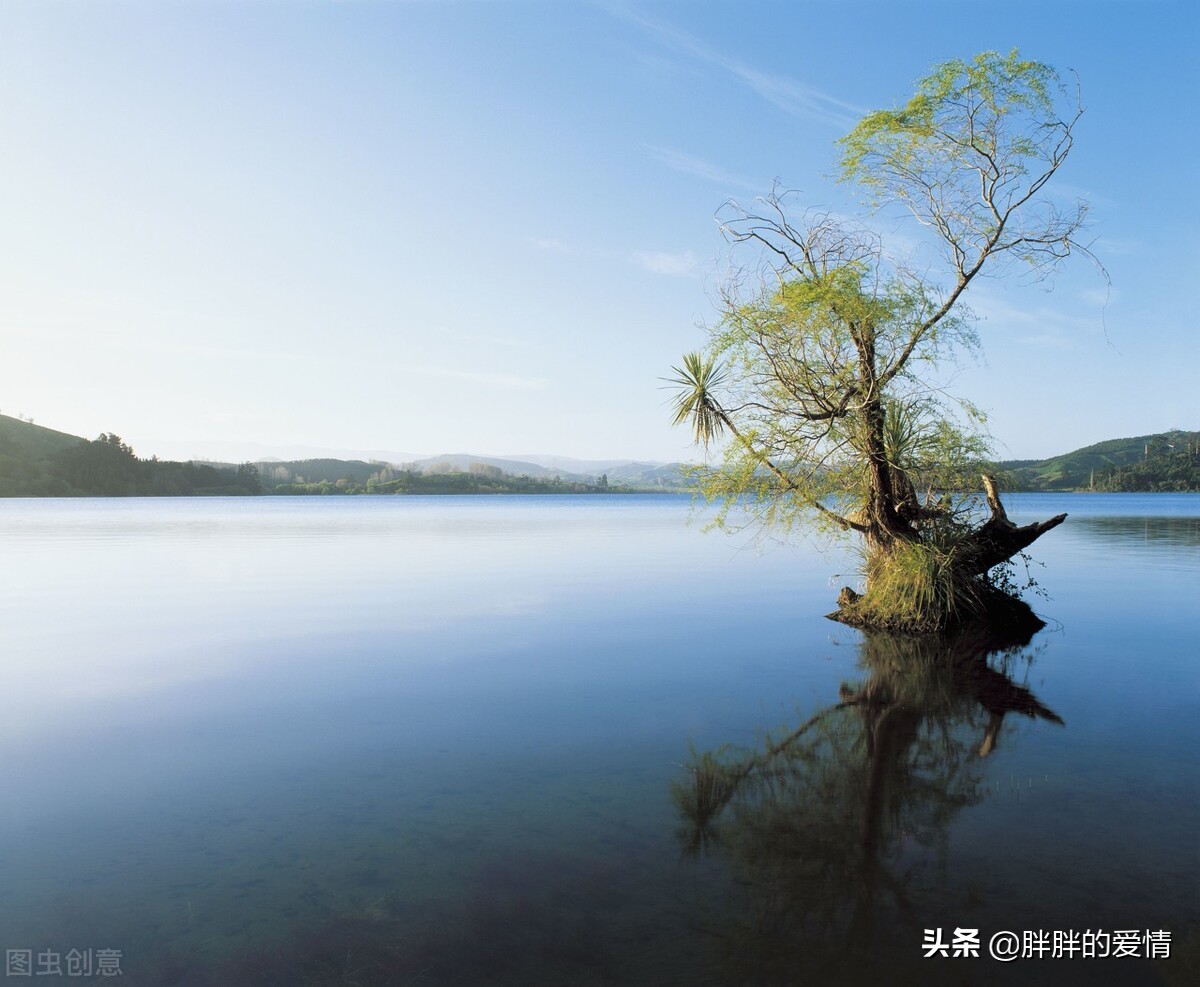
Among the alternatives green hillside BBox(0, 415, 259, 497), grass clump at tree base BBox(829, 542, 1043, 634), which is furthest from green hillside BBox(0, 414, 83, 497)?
grass clump at tree base BBox(829, 542, 1043, 634)

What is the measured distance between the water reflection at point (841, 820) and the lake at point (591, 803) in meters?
0.04

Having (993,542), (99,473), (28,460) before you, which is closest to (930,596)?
(993,542)

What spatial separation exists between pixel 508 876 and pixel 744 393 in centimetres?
1374

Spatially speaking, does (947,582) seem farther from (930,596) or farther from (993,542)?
(993,542)

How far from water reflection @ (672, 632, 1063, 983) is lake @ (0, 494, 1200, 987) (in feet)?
0.12

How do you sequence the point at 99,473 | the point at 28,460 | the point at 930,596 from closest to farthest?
the point at 930,596 < the point at 99,473 < the point at 28,460

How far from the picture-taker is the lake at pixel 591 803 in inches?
219

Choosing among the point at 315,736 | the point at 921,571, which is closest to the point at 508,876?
the point at 315,736

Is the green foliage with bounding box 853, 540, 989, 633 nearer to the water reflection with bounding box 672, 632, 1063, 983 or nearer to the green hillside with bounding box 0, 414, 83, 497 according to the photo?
the water reflection with bounding box 672, 632, 1063, 983

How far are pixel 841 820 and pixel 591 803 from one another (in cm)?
247

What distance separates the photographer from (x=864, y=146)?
17281 millimetres

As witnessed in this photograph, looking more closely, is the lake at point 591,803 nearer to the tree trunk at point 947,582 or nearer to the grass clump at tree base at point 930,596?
the grass clump at tree base at point 930,596

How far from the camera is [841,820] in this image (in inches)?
300

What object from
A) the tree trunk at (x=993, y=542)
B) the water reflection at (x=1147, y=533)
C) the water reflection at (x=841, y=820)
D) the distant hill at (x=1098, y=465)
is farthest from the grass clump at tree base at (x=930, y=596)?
the distant hill at (x=1098, y=465)
